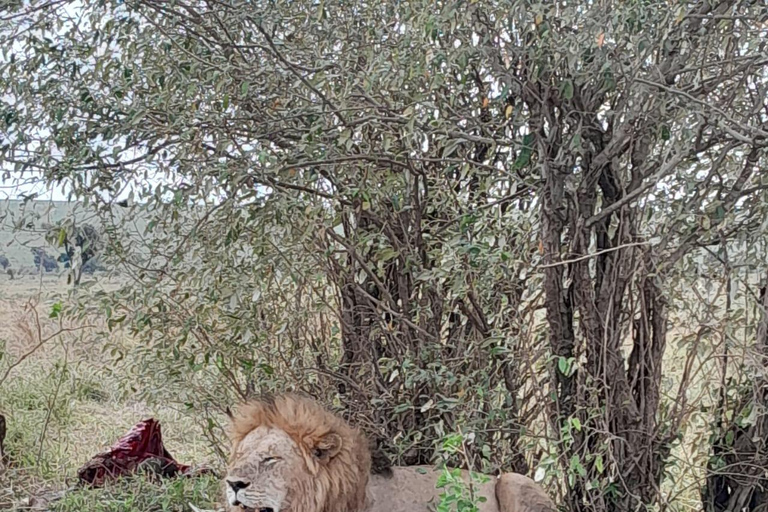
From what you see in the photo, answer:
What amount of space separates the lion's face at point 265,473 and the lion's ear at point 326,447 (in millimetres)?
39

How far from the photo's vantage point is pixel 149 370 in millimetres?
2129

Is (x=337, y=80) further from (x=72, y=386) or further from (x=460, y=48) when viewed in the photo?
(x=72, y=386)

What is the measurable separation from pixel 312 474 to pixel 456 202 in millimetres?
693

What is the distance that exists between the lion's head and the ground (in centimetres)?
89

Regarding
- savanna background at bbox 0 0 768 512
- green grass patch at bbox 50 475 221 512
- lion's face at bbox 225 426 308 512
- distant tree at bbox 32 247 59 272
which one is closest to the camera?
lion's face at bbox 225 426 308 512

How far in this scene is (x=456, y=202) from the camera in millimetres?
1850

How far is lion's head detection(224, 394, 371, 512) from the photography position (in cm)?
146

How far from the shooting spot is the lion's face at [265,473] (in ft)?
4.77

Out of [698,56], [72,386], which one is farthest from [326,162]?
[72,386]

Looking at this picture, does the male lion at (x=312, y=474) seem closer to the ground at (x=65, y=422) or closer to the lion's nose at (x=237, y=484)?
the lion's nose at (x=237, y=484)

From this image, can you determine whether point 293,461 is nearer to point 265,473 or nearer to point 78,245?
point 265,473

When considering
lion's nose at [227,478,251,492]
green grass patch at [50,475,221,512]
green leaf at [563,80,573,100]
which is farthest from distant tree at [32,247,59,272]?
green leaf at [563,80,573,100]

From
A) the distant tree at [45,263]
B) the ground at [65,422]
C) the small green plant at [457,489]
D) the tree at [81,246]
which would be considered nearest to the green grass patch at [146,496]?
the ground at [65,422]

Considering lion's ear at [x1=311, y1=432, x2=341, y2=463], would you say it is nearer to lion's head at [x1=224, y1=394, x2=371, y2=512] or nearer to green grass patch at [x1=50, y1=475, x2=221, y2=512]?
lion's head at [x1=224, y1=394, x2=371, y2=512]
